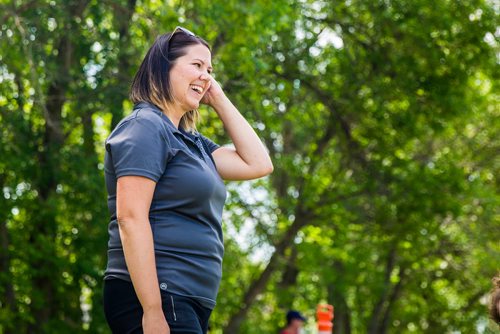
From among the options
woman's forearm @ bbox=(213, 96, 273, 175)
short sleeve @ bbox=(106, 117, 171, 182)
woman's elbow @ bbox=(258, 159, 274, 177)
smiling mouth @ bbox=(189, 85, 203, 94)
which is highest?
smiling mouth @ bbox=(189, 85, 203, 94)

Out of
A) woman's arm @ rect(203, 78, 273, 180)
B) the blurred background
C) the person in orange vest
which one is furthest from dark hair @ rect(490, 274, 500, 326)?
the person in orange vest

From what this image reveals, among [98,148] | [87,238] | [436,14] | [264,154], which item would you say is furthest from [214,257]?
[98,148]

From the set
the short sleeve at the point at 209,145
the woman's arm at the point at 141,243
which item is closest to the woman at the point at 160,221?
the woman's arm at the point at 141,243

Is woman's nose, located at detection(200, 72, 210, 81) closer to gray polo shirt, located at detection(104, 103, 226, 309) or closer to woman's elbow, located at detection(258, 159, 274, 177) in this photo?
gray polo shirt, located at detection(104, 103, 226, 309)

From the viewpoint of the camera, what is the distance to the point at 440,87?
17.2 m

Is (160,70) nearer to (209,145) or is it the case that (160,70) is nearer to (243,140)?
(209,145)

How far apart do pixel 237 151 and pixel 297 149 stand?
18710 mm

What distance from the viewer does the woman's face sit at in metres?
3.26

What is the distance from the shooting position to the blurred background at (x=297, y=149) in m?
13.9

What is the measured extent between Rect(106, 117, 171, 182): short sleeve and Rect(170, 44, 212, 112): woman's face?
228 millimetres

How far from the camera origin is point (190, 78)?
10.7 ft

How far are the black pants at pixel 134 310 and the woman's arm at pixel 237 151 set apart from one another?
27.9 inches

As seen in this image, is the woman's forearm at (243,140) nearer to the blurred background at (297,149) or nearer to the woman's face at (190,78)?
the woman's face at (190,78)

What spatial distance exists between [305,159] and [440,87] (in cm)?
404
